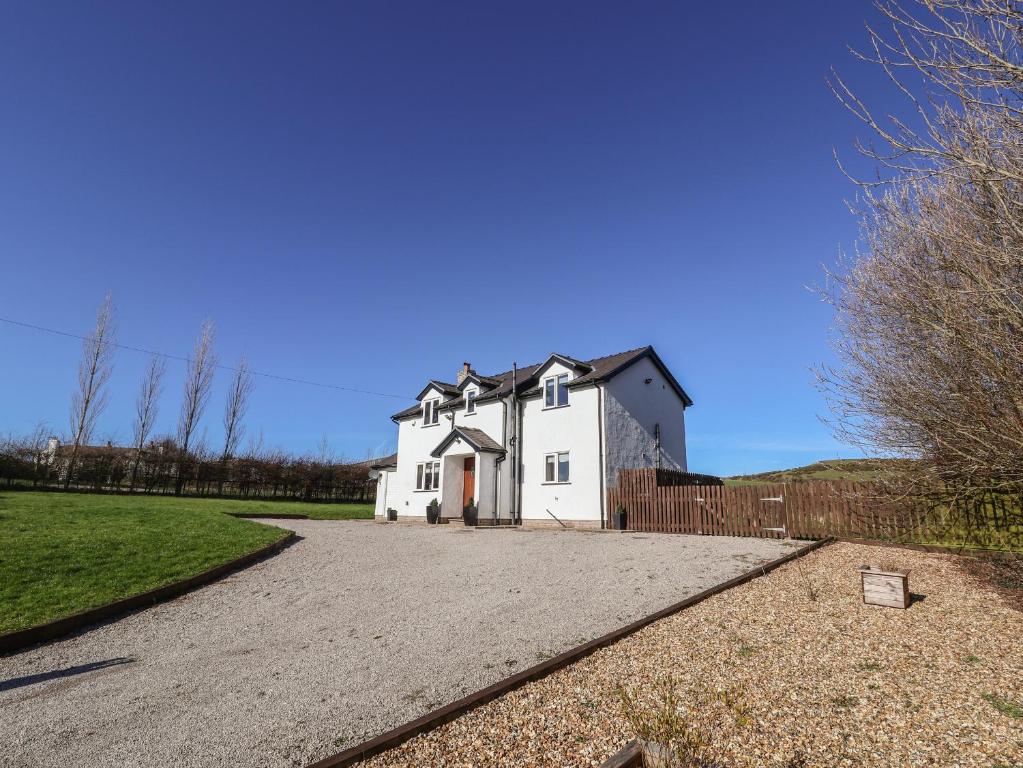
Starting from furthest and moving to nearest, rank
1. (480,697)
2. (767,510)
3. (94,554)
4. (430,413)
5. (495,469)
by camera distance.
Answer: (430,413), (495,469), (767,510), (94,554), (480,697)

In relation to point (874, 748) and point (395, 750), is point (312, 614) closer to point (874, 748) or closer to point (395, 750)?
point (395, 750)

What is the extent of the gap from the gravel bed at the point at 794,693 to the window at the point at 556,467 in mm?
14488

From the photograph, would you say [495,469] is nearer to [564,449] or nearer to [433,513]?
[564,449]

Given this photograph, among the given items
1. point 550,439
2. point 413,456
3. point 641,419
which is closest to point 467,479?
point 413,456

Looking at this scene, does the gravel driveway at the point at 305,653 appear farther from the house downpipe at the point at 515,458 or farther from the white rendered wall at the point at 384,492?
the white rendered wall at the point at 384,492

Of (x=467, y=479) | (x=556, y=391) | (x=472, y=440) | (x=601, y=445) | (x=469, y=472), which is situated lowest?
(x=467, y=479)

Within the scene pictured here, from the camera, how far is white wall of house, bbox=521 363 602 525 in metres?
20.6

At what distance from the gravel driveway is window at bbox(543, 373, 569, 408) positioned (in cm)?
1105

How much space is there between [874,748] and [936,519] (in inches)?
445

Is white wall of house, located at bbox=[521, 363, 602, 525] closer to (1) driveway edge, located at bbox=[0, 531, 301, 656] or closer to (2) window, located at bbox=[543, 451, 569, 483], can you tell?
(2) window, located at bbox=[543, 451, 569, 483]

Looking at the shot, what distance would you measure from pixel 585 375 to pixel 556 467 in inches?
169

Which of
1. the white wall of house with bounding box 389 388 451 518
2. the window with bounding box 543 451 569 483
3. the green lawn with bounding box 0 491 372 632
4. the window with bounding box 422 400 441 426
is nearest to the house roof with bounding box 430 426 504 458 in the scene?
the white wall of house with bounding box 389 388 451 518

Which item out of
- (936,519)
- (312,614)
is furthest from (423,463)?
(936,519)

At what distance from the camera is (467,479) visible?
25422 mm
